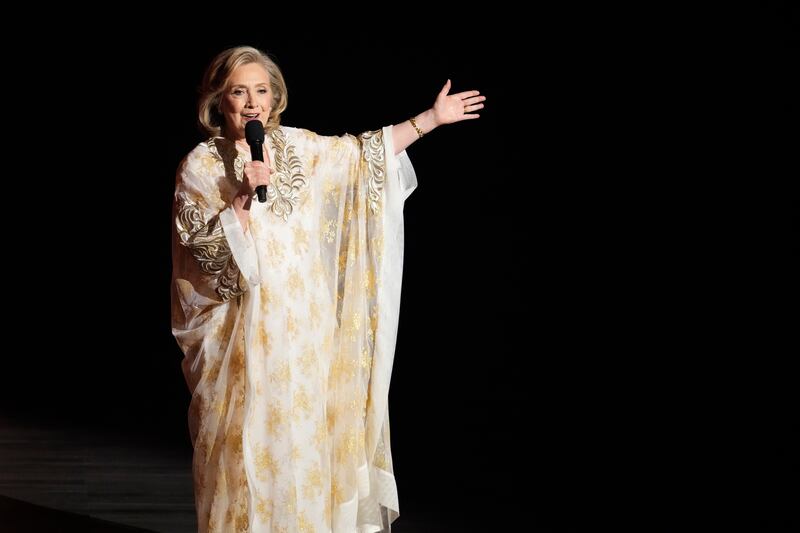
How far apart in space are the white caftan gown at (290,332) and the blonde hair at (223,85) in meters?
0.06

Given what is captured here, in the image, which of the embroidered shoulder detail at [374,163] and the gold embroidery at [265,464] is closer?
the gold embroidery at [265,464]

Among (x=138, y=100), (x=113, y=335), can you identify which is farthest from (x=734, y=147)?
(x=113, y=335)

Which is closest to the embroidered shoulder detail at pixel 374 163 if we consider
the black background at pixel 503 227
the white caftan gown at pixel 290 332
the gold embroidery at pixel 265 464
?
the white caftan gown at pixel 290 332

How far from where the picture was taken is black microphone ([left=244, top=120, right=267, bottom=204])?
226cm

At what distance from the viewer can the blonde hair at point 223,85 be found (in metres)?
2.50

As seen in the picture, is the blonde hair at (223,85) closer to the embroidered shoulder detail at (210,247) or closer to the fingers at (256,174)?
the embroidered shoulder detail at (210,247)

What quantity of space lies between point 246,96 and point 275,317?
52cm

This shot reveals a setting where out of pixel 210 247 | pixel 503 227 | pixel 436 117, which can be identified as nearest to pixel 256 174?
pixel 210 247

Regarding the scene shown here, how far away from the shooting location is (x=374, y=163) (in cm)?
271

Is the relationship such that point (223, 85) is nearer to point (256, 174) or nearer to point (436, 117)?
point (256, 174)

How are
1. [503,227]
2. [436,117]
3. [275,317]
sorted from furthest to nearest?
[503,227], [436,117], [275,317]

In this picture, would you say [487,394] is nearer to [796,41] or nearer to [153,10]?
[796,41]

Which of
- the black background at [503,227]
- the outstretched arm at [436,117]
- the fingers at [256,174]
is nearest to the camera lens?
the fingers at [256,174]

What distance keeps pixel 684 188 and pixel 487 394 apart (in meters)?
1.32
